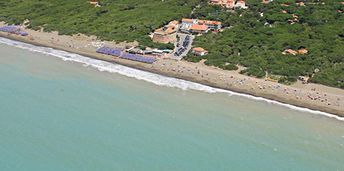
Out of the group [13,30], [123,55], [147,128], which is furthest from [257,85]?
[13,30]

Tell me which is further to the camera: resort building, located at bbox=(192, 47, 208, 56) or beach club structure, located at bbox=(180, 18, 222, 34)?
beach club structure, located at bbox=(180, 18, 222, 34)

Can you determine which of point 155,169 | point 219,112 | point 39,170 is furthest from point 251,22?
point 39,170

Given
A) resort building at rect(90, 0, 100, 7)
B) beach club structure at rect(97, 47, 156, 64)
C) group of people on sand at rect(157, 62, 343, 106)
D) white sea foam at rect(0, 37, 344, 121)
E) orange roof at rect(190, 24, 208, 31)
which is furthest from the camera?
resort building at rect(90, 0, 100, 7)

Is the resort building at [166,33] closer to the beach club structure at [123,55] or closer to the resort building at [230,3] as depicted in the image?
the beach club structure at [123,55]

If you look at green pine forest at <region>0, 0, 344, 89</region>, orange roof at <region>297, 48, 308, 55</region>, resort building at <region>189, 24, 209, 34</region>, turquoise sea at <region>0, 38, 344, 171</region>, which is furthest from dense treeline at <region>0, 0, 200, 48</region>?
orange roof at <region>297, 48, 308, 55</region>

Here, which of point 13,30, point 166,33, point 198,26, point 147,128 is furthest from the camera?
point 13,30

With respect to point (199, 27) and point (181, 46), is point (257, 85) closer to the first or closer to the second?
point (181, 46)

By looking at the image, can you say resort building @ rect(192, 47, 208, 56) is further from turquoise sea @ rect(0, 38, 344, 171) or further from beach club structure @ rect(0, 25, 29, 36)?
beach club structure @ rect(0, 25, 29, 36)

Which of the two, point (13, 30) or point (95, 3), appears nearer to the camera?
point (13, 30)
